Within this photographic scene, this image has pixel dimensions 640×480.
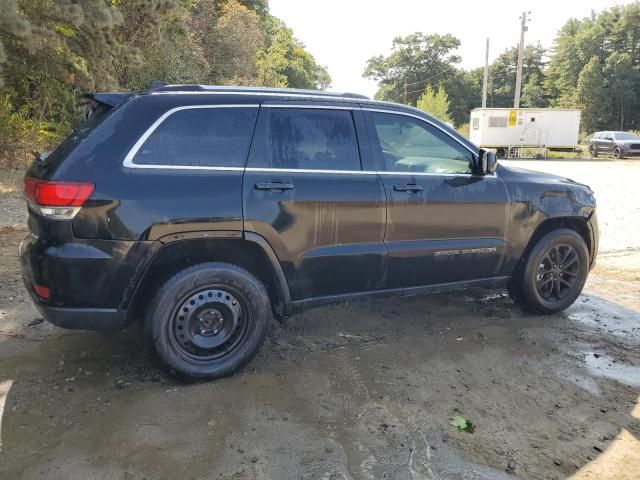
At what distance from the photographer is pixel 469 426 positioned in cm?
302

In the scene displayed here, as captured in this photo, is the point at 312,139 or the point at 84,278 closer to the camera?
the point at 84,278

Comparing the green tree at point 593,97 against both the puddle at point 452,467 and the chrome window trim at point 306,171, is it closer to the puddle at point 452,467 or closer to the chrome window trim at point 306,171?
the chrome window trim at point 306,171

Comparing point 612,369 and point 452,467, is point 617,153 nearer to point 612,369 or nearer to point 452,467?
point 612,369

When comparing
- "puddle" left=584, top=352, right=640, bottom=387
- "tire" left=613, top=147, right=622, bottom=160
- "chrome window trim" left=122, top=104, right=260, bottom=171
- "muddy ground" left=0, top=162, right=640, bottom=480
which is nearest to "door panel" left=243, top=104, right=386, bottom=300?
"chrome window trim" left=122, top=104, right=260, bottom=171

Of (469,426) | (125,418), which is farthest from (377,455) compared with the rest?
(125,418)

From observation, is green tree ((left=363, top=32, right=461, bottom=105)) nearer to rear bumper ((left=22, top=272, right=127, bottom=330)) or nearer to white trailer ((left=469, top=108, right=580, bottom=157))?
white trailer ((left=469, top=108, right=580, bottom=157))

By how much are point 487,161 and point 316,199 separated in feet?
4.94

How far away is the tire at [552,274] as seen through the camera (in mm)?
4613

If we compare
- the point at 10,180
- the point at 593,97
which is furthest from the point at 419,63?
the point at 10,180

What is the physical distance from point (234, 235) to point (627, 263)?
5650mm

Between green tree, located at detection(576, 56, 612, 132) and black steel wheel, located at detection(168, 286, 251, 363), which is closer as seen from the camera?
black steel wheel, located at detection(168, 286, 251, 363)

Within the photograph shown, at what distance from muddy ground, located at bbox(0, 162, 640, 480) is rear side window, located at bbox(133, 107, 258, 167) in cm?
145

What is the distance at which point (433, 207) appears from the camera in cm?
402

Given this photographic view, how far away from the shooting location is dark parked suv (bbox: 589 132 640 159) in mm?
29594
